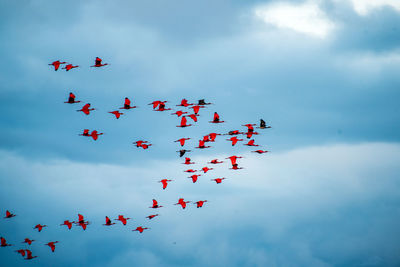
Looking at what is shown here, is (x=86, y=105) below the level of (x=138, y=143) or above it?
above

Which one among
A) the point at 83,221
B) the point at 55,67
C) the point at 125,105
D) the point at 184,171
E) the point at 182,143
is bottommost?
the point at 83,221

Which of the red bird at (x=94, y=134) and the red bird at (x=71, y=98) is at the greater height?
the red bird at (x=71, y=98)

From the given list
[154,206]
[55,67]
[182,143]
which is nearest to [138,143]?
[182,143]

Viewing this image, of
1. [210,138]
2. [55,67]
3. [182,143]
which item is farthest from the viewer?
[182,143]

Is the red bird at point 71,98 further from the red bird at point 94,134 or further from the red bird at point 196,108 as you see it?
the red bird at point 196,108

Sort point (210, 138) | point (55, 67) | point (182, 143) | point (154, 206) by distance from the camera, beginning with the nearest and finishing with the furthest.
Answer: point (55, 67), point (210, 138), point (182, 143), point (154, 206)

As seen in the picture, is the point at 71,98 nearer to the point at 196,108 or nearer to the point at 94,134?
the point at 94,134

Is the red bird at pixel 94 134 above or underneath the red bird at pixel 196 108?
underneath

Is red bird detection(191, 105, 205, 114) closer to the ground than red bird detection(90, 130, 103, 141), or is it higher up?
higher up

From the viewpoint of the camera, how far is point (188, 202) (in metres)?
116

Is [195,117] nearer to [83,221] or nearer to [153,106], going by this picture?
[153,106]

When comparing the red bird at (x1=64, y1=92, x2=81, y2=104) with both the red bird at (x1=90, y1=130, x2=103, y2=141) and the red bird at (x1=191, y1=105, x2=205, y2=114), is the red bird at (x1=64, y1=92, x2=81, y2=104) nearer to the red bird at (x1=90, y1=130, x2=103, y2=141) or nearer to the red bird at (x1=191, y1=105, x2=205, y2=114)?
the red bird at (x1=90, y1=130, x2=103, y2=141)

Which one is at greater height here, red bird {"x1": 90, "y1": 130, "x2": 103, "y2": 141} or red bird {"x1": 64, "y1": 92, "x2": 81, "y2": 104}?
red bird {"x1": 64, "y1": 92, "x2": 81, "y2": 104}

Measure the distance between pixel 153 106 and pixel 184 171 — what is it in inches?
781
